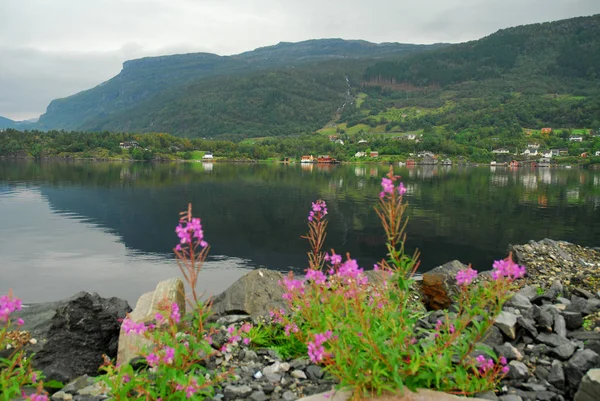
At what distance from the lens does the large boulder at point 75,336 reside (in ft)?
31.9

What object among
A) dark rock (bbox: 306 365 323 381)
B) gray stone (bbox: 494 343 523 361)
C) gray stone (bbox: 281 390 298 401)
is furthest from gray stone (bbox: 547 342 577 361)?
gray stone (bbox: 281 390 298 401)

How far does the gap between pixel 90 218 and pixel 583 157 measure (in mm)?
183852

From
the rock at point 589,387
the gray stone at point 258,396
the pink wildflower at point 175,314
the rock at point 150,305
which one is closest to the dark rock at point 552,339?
the rock at point 589,387

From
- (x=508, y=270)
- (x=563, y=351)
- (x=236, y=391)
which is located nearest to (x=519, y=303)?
(x=563, y=351)

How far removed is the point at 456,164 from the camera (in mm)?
181625

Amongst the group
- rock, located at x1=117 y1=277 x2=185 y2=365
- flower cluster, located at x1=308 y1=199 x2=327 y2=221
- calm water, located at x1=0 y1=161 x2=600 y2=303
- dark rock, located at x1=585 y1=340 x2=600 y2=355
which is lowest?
calm water, located at x1=0 y1=161 x2=600 y2=303

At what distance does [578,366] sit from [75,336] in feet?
35.1

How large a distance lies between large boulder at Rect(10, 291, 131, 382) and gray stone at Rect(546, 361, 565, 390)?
938cm

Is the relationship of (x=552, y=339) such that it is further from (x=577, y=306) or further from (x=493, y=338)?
(x=577, y=306)

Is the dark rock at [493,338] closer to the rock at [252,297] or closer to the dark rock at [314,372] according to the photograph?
the dark rock at [314,372]

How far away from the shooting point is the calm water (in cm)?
2322

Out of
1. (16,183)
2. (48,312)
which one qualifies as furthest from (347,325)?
(16,183)

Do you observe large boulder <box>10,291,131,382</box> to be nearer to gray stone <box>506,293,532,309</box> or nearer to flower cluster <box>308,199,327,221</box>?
flower cluster <box>308,199,327,221</box>

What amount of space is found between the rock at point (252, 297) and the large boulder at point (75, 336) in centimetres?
280
